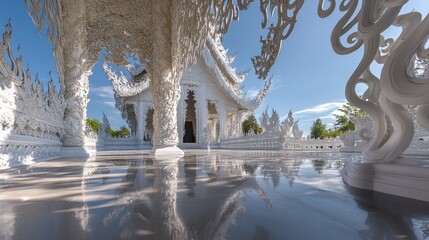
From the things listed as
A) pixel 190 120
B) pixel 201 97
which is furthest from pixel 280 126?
pixel 190 120

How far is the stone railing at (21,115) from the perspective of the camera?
8.47 ft

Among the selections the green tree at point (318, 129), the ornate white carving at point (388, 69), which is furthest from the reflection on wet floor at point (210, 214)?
the green tree at point (318, 129)

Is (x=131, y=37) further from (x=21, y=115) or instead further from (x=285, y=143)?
(x=285, y=143)

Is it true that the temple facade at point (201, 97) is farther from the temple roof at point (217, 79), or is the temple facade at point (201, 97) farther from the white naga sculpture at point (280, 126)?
the white naga sculpture at point (280, 126)

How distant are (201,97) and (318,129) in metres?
31.1

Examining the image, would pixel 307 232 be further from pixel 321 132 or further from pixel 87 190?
pixel 321 132

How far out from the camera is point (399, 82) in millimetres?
1106

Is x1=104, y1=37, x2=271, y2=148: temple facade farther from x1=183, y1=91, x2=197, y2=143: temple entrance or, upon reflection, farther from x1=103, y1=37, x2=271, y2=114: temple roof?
x1=183, y1=91, x2=197, y2=143: temple entrance

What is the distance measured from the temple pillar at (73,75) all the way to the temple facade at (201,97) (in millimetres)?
8779

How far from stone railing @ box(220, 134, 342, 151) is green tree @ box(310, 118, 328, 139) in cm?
2905

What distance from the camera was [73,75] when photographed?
17.7 feet

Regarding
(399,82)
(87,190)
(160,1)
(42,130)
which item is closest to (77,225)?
(87,190)

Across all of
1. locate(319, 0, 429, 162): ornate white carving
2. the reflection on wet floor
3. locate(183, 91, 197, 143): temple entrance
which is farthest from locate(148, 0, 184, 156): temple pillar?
locate(183, 91, 197, 143): temple entrance

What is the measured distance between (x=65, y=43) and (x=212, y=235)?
6.08 m
